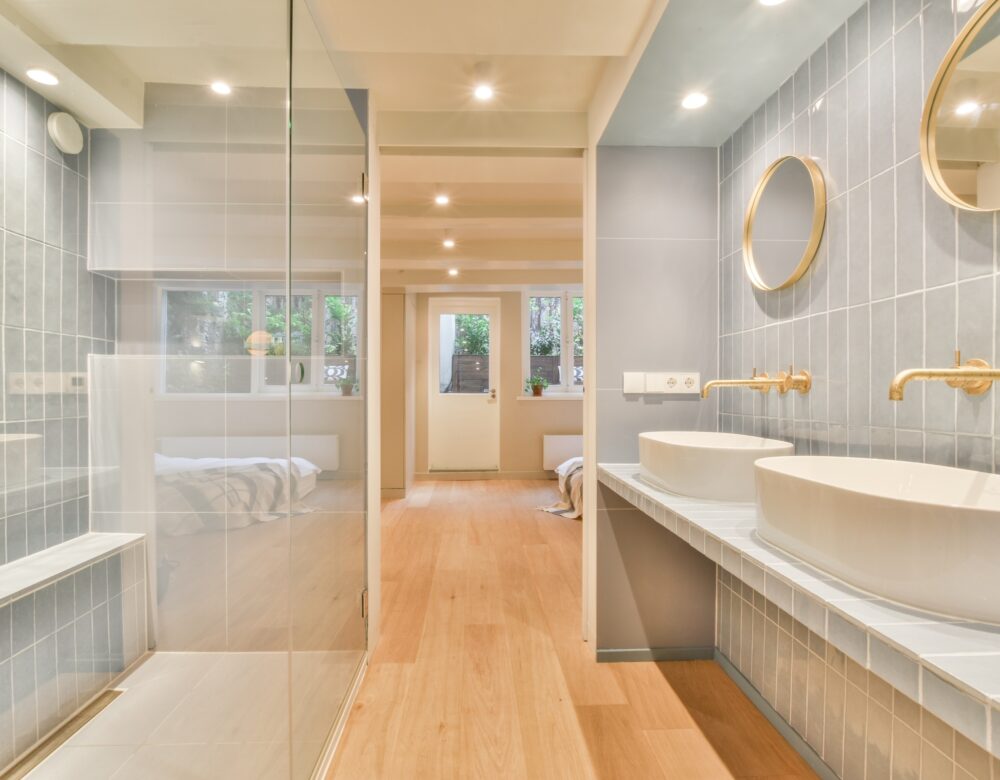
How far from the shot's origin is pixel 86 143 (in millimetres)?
495

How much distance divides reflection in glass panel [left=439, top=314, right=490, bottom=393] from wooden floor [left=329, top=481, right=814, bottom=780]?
3.34 metres

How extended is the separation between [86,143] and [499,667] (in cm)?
201

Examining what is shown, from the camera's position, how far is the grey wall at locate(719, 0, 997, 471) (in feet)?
3.38

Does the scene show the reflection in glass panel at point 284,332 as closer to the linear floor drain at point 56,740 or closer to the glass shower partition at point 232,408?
the glass shower partition at point 232,408

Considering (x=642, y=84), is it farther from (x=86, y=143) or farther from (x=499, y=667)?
(x=499, y=667)

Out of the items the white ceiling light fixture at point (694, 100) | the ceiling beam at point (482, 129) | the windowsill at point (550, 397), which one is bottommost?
the windowsill at point (550, 397)

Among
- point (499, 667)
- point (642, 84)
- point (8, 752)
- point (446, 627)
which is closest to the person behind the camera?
point (8, 752)

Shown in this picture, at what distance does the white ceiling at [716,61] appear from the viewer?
1.33 m

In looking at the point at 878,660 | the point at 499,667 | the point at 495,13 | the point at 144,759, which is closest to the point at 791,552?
the point at 878,660

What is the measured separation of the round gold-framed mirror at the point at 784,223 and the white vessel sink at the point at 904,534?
2.58 ft

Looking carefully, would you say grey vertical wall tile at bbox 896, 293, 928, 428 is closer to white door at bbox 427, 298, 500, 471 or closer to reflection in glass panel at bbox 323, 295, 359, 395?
reflection in glass panel at bbox 323, 295, 359, 395

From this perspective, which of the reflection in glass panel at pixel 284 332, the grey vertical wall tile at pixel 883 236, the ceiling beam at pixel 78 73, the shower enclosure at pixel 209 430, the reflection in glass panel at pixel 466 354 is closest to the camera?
the ceiling beam at pixel 78 73

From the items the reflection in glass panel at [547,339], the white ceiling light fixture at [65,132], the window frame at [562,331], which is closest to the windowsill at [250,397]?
the white ceiling light fixture at [65,132]

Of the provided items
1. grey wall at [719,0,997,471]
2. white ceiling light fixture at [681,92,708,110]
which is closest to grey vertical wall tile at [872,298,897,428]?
grey wall at [719,0,997,471]
